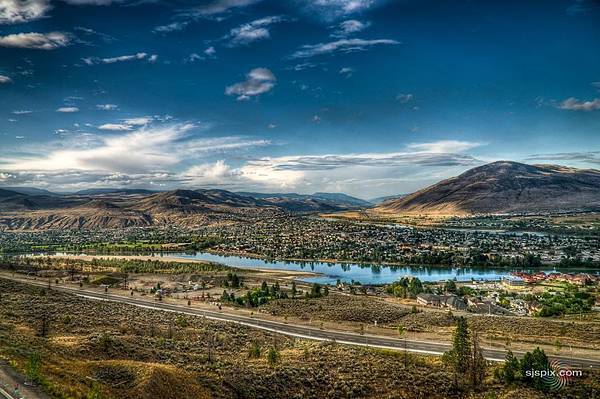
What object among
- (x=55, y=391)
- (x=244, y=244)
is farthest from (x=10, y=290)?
(x=244, y=244)

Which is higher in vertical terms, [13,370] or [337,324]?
[13,370]

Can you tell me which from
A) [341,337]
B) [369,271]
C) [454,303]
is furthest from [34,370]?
[369,271]

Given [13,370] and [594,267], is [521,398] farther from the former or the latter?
[594,267]

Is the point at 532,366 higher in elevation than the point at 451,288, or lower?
higher

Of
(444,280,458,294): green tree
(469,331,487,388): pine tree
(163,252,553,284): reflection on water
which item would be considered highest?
(469,331,487,388): pine tree

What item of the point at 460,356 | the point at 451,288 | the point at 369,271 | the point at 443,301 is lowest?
the point at 369,271

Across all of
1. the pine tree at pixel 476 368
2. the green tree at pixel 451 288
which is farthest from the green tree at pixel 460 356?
the green tree at pixel 451 288

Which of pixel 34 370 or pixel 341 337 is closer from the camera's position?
pixel 34 370

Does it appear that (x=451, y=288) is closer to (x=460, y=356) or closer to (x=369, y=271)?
(x=369, y=271)

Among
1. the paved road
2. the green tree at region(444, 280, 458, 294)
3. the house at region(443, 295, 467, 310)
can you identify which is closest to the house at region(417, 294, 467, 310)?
the house at region(443, 295, 467, 310)

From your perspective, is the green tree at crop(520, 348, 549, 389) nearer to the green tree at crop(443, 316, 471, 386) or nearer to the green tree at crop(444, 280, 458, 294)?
the green tree at crop(443, 316, 471, 386)

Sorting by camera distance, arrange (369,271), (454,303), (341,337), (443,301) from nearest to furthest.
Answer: (341,337)
(454,303)
(443,301)
(369,271)
